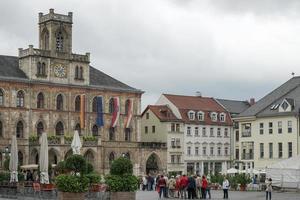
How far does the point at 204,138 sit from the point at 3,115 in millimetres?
32200

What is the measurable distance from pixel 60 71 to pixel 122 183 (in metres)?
49.0

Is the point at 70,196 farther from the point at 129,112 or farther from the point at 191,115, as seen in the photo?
the point at 191,115

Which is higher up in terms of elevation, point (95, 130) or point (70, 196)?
point (95, 130)

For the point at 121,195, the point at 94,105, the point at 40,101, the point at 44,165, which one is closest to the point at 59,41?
the point at 40,101

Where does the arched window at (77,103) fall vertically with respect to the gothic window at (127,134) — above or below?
above

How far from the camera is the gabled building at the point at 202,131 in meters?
100

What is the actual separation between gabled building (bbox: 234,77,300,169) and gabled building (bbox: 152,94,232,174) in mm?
14794

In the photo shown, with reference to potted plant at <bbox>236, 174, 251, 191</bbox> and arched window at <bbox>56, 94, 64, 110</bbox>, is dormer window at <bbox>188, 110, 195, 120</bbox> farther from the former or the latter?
potted plant at <bbox>236, 174, 251, 191</bbox>

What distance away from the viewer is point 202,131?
10256 centimetres

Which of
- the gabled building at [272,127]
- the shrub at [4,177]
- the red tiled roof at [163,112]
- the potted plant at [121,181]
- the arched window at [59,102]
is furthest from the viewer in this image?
the red tiled roof at [163,112]

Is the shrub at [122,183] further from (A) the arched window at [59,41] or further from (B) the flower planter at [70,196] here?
(A) the arched window at [59,41]

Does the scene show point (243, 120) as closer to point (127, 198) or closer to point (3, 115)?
point (3, 115)

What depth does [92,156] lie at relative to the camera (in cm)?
8556

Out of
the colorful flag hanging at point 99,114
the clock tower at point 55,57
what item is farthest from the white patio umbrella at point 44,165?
the clock tower at point 55,57
